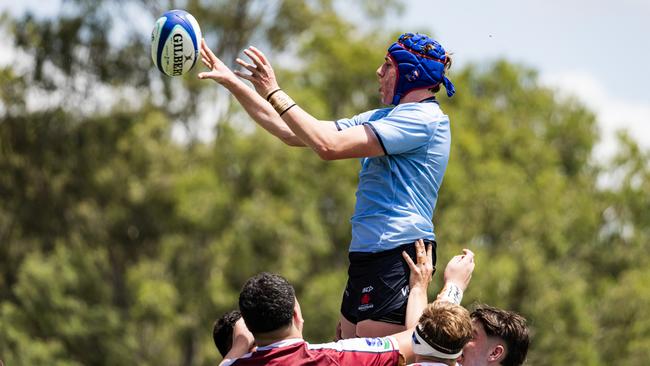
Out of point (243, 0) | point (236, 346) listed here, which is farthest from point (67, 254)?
point (236, 346)

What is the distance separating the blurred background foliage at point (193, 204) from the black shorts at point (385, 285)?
22.2 meters

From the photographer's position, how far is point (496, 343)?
7.06 metres

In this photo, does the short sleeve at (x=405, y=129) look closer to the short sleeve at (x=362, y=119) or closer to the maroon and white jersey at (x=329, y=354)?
the short sleeve at (x=362, y=119)

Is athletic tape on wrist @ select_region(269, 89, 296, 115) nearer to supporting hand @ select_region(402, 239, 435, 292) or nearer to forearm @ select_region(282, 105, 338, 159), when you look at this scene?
forearm @ select_region(282, 105, 338, 159)

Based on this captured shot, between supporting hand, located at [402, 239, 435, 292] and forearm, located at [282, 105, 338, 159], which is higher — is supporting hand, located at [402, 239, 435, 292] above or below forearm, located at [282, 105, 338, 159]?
below

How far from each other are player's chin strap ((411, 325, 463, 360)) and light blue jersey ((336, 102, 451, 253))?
2.18ft

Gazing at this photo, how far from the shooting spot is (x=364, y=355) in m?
6.25

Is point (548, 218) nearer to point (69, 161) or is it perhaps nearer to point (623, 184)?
point (623, 184)

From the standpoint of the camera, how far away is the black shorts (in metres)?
6.59

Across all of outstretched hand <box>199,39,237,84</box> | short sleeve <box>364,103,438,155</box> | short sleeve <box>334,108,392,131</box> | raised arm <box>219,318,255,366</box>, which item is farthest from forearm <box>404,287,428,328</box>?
outstretched hand <box>199,39,237,84</box>

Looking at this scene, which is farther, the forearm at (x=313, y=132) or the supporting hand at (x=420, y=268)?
the supporting hand at (x=420, y=268)

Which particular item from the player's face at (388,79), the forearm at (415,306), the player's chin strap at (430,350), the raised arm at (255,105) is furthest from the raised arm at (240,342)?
the player's face at (388,79)

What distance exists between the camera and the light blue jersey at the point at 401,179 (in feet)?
21.5

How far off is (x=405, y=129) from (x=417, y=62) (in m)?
0.45
